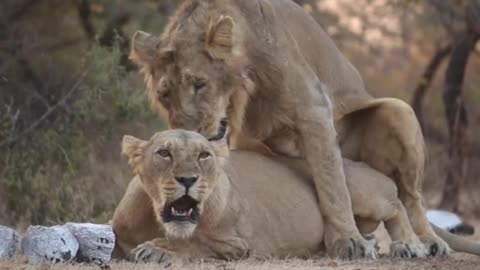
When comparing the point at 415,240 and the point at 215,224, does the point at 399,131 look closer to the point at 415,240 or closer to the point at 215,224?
the point at 415,240

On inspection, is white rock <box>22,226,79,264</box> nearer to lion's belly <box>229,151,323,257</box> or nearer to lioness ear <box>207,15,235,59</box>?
lion's belly <box>229,151,323,257</box>

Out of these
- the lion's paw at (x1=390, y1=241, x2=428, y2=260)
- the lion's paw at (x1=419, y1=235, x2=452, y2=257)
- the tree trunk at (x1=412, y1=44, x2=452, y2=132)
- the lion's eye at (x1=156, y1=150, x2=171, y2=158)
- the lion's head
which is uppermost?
the lion's eye at (x1=156, y1=150, x2=171, y2=158)

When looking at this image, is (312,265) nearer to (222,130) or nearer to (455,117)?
(222,130)

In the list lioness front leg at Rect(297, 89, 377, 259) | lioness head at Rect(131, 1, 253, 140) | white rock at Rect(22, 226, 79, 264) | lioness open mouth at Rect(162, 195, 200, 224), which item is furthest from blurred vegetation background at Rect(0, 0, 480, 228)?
lioness open mouth at Rect(162, 195, 200, 224)

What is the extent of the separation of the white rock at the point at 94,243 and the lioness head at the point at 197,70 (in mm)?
753

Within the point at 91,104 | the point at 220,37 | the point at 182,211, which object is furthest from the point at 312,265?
the point at 91,104

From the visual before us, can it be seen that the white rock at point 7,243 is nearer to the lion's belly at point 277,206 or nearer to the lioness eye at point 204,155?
the lioness eye at point 204,155

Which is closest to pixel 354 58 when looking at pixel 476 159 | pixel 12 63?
pixel 476 159

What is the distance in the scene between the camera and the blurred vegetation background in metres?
8.76

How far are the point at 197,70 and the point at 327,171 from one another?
0.99m

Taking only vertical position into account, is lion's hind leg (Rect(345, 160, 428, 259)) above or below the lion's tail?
above

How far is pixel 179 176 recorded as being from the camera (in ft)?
18.1

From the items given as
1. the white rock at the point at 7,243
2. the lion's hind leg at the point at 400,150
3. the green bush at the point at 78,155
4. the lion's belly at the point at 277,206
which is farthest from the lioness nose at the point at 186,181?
the green bush at the point at 78,155

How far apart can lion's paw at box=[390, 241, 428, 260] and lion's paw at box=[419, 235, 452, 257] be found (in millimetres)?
102
